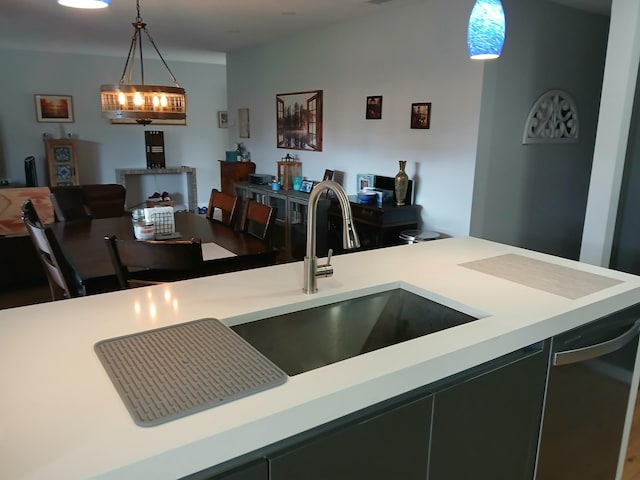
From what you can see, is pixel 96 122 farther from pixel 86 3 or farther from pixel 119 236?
pixel 86 3

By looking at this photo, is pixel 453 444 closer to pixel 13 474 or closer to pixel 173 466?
pixel 173 466

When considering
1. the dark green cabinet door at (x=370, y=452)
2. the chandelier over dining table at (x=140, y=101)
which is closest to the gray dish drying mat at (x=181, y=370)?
the dark green cabinet door at (x=370, y=452)

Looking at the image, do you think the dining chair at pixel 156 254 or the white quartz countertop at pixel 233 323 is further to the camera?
the dining chair at pixel 156 254

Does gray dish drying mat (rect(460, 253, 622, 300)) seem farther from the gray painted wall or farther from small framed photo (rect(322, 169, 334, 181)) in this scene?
small framed photo (rect(322, 169, 334, 181))

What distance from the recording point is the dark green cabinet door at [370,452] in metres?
0.90

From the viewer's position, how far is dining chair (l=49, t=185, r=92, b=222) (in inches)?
142

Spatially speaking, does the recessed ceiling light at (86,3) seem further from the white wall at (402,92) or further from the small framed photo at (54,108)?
the small framed photo at (54,108)

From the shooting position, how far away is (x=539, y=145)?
4145 millimetres

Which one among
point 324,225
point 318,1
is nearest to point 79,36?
point 318,1

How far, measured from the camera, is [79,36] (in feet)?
19.1

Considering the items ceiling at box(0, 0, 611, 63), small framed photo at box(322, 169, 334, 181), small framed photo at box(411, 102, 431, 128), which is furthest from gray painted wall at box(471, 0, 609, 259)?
small framed photo at box(322, 169, 334, 181)

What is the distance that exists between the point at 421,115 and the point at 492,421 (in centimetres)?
316

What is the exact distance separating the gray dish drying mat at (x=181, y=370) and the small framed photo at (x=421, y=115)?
3.21 metres

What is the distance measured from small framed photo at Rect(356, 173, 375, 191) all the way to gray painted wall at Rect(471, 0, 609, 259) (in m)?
1.07
